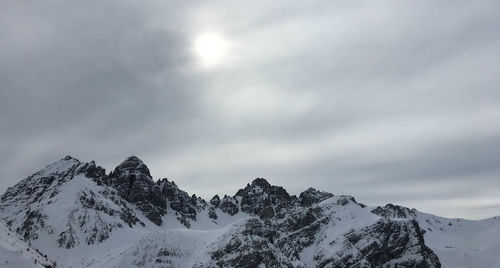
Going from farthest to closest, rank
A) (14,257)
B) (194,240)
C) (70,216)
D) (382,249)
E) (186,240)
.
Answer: (382,249) < (70,216) < (194,240) < (186,240) < (14,257)

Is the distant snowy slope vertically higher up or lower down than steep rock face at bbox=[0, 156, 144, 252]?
lower down

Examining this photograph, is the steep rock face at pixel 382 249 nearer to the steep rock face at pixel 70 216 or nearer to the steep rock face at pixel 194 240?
the steep rock face at pixel 194 240

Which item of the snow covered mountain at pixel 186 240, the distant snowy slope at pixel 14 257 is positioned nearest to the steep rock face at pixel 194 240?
the snow covered mountain at pixel 186 240

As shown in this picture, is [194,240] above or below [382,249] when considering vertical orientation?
above

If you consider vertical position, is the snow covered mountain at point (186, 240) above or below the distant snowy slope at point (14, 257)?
above

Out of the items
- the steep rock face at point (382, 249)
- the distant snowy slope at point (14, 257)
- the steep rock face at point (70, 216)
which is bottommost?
the distant snowy slope at point (14, 257)

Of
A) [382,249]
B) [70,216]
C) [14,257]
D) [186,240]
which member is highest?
[70,216]

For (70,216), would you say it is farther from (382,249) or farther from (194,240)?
(382,249)

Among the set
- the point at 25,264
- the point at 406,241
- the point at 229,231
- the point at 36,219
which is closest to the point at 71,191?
the point at 36,219

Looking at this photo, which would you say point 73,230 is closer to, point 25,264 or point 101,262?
point 101,262

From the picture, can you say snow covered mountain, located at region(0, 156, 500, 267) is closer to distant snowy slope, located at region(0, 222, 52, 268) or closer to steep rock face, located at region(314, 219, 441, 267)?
steep rock face, located at region(314, 219, 441, 267)

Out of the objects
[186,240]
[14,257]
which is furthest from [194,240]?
[14,257]

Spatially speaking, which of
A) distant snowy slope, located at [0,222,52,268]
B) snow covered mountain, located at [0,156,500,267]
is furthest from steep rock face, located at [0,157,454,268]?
distant snowy slope, located at [0,222,52,268]

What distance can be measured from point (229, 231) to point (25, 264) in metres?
99.9
